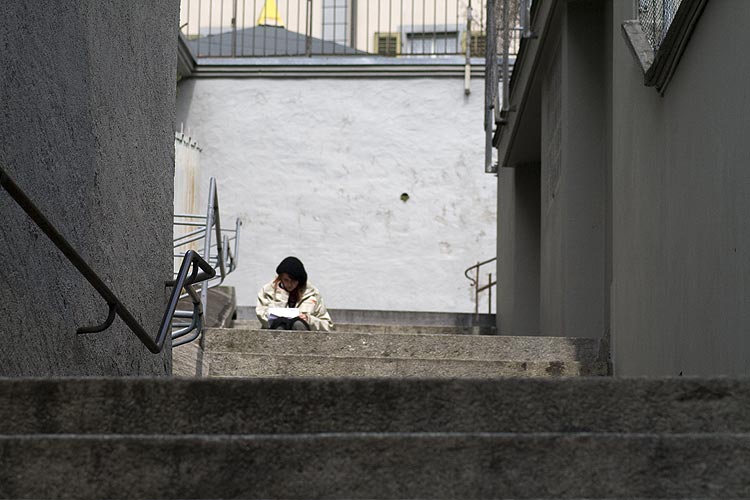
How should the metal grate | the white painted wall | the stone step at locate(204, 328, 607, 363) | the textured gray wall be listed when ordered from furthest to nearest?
the white painted wall → the stone step at locate(204, 328, 607, 363) → the metal grate → the textured gray wall

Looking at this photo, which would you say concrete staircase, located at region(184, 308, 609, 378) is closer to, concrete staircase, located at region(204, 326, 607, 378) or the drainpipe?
concrete staircase, located at region(204, 326, 607, 378)

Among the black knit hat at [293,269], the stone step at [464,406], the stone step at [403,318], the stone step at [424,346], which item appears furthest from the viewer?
the stone step at [403,318]

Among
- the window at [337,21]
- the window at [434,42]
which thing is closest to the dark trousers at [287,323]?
the window at [434,42]

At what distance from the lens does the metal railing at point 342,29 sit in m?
20.8

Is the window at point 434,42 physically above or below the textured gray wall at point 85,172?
above

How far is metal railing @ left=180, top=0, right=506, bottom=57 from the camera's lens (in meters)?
20.8

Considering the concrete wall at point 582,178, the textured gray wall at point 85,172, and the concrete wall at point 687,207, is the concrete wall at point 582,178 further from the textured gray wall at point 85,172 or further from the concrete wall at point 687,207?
the textured gray wall at point 85,172

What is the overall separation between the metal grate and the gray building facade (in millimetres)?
54

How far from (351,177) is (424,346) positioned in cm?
1118

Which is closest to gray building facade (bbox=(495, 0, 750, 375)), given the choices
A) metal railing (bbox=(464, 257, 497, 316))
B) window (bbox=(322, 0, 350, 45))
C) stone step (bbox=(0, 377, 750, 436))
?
stone step (bbox=(0, 377, 750, 436))

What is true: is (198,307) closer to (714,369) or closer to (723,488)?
(714,369)

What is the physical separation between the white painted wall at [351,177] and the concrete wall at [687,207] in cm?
1231

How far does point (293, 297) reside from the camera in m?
11.5

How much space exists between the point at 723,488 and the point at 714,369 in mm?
1876
